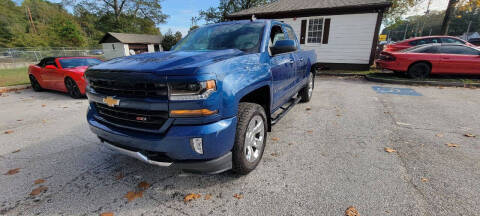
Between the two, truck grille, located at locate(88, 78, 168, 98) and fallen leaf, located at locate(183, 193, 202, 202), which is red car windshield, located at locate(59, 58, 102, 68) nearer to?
truck grille, located at locate(88, 78, 168, 98)

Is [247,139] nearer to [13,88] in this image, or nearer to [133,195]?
[133,195]

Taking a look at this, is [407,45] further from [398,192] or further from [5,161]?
[5,161]

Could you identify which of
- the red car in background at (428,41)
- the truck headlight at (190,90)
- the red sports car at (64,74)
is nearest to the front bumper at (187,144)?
the truck headlight at (190,90)

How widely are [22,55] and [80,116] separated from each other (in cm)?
2574

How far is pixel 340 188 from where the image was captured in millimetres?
2166

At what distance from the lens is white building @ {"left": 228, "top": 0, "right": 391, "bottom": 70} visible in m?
10.6

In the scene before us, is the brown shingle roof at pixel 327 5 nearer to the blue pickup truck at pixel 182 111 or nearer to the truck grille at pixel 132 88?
the blue pickup truck at pixel 182 111

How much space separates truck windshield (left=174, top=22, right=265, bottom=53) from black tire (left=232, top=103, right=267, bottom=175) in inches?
33.2

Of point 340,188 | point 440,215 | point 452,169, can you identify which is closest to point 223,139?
point 340,188

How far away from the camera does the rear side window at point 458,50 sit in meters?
7.45

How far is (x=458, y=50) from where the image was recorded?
7.57 meters

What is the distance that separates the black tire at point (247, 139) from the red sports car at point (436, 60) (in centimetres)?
850

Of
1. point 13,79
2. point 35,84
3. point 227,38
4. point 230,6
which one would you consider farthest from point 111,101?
point 230,6

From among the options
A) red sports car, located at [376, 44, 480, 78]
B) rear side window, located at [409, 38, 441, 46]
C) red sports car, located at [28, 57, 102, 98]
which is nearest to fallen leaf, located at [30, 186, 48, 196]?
red sports car, located at [28, 57, 102, 98]
